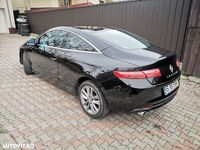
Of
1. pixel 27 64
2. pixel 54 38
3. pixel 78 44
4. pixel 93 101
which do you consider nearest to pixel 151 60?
pixel 93 101

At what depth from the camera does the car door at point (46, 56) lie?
11.7 ft

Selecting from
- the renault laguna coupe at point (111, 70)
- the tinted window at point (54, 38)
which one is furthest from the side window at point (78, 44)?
the tinted window at point (54, 38)

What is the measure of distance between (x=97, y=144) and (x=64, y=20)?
9774mm

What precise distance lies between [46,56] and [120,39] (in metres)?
1.73

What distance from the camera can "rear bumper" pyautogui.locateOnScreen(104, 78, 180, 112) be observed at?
89.6 inches

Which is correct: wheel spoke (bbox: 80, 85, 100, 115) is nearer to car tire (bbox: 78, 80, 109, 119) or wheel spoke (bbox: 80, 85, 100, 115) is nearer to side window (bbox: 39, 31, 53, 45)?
car tire (bbox: 78, 80, 109, 119)

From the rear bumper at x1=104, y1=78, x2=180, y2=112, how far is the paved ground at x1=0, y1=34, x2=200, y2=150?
0.46 meters

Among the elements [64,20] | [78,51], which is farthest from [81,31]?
[64,20]

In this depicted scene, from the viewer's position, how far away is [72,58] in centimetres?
302

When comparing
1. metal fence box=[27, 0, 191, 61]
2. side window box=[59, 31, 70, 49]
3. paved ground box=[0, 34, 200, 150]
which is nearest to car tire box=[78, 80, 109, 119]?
paved ground box=[0, 34, 200, 150]

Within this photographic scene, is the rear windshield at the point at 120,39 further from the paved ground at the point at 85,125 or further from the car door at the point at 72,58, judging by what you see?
the paved ground at the point at 85,125

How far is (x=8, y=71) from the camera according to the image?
17.3 ft

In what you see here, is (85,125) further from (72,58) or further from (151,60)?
(151,60)

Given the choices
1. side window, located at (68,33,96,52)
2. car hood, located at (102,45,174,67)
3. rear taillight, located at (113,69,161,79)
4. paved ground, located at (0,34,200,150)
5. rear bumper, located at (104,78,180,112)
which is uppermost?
side window, located at (68,33,96,52)
